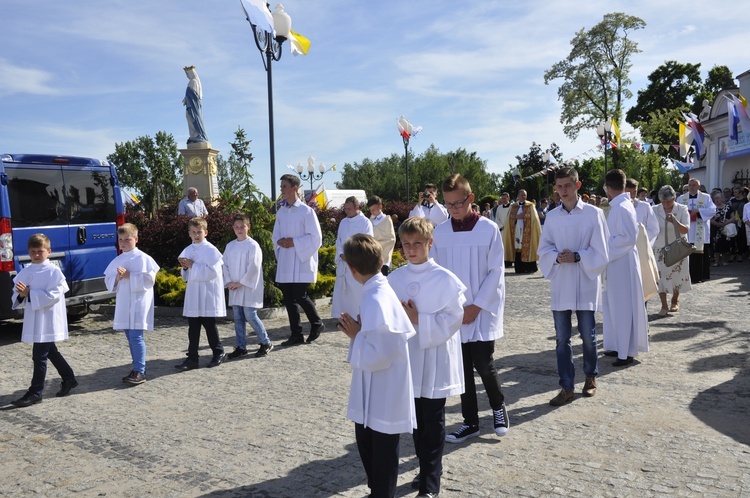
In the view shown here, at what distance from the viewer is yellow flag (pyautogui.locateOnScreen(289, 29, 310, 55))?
41.4 feet

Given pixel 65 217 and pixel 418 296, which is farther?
pixel 65 217

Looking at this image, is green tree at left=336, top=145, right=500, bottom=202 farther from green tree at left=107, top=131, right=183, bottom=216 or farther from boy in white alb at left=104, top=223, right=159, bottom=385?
boy in white alb at left=104, top=223, right=159, bottom=385

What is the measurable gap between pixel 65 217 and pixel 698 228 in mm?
10708

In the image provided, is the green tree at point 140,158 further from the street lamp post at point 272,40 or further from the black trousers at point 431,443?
the black trousers at point 431,443

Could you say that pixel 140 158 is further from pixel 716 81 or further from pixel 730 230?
pixel 730 230

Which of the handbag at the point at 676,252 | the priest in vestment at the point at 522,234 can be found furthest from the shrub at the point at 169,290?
the priest in vestment at the point at 522,234

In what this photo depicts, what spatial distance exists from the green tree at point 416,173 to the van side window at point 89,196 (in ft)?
159

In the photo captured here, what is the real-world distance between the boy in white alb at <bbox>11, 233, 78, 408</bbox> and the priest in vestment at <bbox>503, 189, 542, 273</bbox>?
1240cm

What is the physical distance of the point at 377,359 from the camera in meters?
3.35

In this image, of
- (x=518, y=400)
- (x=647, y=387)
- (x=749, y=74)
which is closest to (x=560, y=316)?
(x=518, y=400)

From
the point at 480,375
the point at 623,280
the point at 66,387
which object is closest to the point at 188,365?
the point at 66,387

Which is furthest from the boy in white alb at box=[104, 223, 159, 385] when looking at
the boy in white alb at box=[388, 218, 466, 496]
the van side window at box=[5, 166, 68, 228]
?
the boy in white alb at box=[388, 218, 466, 496]

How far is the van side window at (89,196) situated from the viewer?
32.4 feet

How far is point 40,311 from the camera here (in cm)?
623
